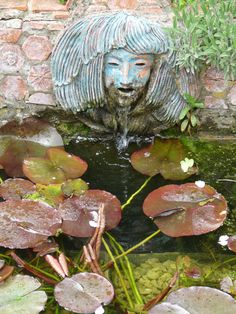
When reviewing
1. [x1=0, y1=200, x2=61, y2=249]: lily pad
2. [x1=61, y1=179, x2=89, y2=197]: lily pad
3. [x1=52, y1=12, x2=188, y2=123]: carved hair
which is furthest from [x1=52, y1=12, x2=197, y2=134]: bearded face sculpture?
[x1=0, y1=200, x2=61, y2=249]: lily pad

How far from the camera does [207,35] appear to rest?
321cm

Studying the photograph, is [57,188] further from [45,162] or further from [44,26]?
[44,26]

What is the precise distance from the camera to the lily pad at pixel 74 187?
3.05 m

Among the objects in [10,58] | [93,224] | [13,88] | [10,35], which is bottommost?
[93,224]

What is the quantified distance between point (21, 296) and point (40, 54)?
148 cm

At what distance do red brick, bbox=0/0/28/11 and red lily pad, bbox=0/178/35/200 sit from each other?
0.94 metres

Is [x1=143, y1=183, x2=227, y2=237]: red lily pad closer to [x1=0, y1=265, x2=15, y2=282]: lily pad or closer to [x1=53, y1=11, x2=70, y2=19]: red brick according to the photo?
[x1=0, y1=265, x2=15, y2=282]: lily pad

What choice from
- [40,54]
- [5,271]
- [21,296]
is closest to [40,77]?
[40,54]

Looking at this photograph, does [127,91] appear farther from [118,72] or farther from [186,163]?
[186,163]

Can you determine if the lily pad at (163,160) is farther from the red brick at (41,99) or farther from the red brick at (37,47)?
the red brick at (37,47)

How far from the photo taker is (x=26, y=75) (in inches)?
138

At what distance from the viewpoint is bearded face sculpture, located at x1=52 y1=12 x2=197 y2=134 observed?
10.5 feet

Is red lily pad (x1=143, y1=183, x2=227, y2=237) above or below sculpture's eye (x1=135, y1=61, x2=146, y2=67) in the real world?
below

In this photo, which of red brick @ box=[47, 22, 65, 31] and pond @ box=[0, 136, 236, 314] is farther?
red brick @ box=[47, 22, 65, 31]
